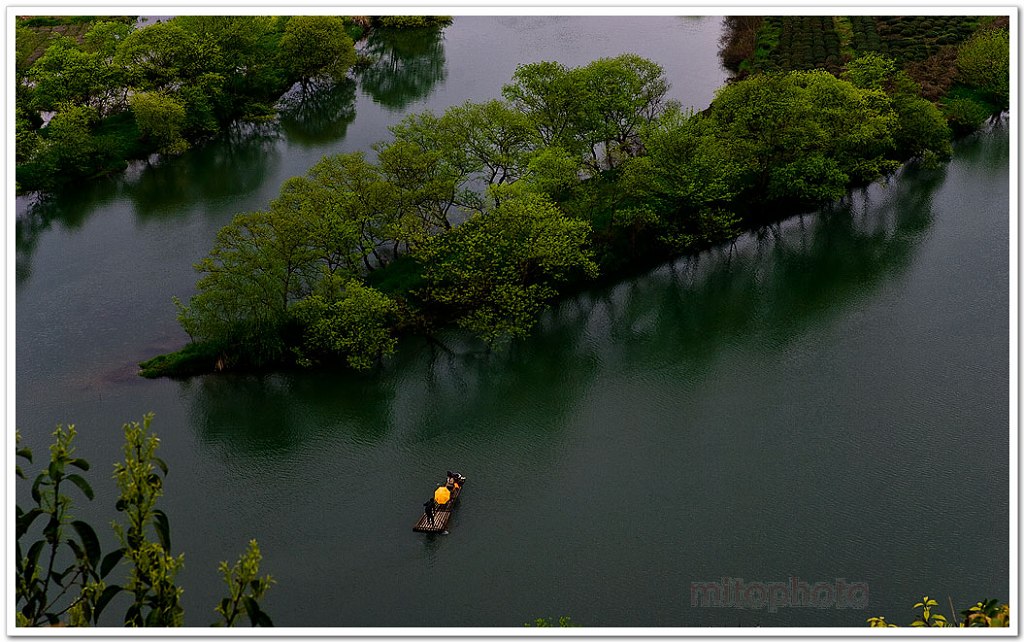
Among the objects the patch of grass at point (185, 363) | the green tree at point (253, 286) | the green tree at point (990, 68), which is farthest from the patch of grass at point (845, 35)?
the patch of grass at point (185, 363)

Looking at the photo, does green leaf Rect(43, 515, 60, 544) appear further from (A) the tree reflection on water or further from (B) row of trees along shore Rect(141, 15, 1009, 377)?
(A) the tree reflection on water

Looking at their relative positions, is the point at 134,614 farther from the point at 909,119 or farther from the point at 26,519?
the point at 909,119

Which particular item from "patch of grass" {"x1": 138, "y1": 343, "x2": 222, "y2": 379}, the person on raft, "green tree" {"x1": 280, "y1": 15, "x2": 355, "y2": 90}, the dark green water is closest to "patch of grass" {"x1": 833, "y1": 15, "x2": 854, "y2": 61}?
the dark green water

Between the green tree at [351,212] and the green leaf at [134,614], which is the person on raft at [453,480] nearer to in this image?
the green tree at [351,212]
